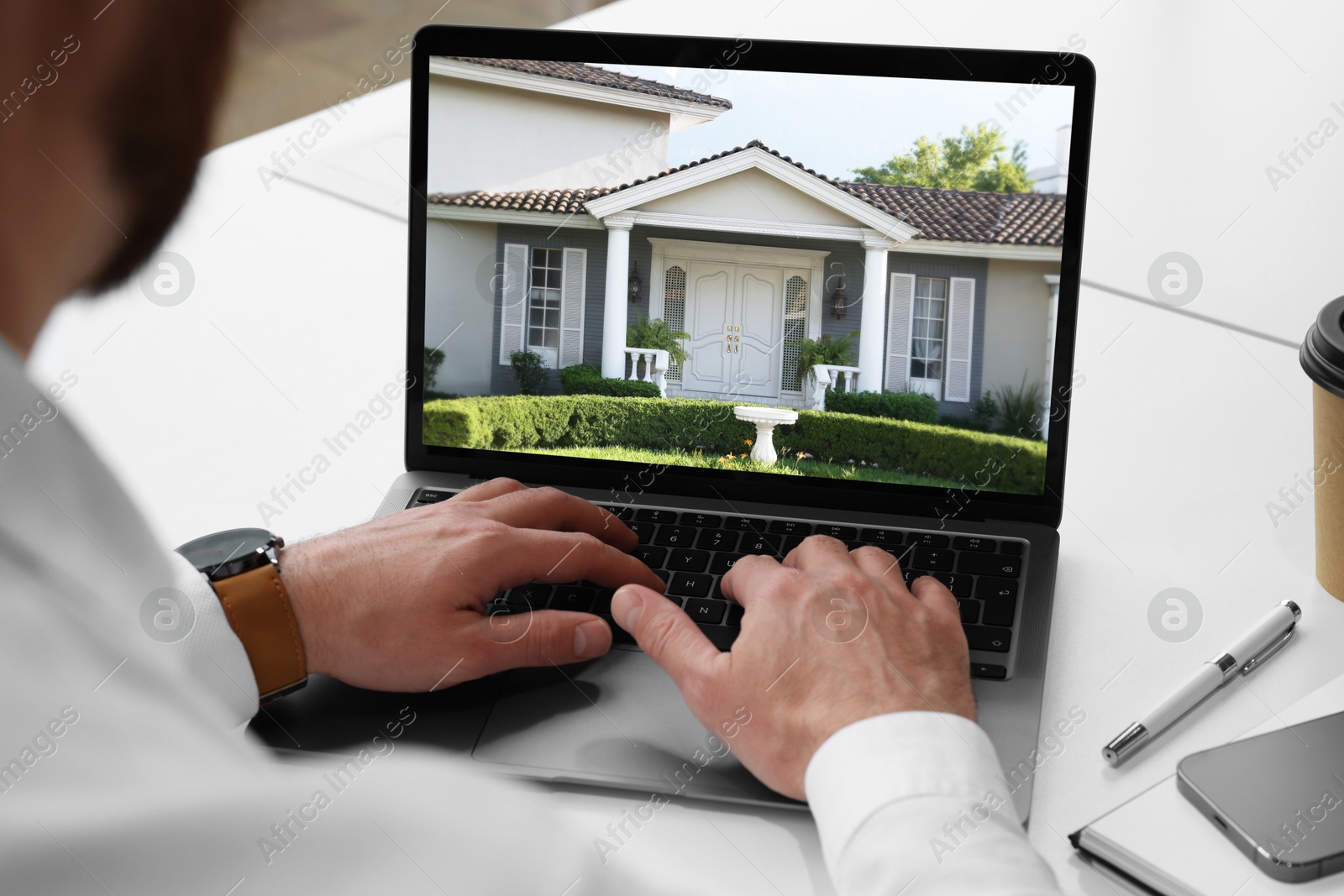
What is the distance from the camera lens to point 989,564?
0.81m

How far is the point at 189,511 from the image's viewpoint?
1.01 m

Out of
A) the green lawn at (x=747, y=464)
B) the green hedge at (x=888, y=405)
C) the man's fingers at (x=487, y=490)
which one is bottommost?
the man's fingers at (x=487, y=490)

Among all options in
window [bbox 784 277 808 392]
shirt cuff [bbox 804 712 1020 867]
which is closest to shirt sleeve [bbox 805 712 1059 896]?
shirt cuff [bbox 804 712 1020 867]

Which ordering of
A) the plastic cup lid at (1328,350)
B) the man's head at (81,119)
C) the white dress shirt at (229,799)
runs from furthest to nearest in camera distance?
the plastic cup lid at (1328,350)
the man's head at (81,119)
the white dress shirt at (229,799)

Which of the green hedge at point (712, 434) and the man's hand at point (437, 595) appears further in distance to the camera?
the green hedge at point (712, 434)

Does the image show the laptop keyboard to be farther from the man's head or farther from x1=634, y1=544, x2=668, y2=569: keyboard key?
the man's head

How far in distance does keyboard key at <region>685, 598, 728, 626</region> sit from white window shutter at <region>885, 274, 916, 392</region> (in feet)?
0.93

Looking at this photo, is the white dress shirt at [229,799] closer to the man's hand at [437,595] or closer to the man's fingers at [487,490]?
the man's hand at [437,595]

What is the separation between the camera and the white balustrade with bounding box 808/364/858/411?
90 cm

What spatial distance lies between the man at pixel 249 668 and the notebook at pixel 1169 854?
0.07 meters

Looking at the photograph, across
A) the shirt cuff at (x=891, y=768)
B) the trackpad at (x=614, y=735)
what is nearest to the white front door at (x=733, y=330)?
the trackpad at (x=614, y=735)

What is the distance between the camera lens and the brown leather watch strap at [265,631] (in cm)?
68

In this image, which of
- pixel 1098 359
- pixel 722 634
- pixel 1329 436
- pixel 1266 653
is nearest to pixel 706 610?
pixel 722 634

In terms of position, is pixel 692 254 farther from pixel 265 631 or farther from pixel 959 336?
pixel 265 631
